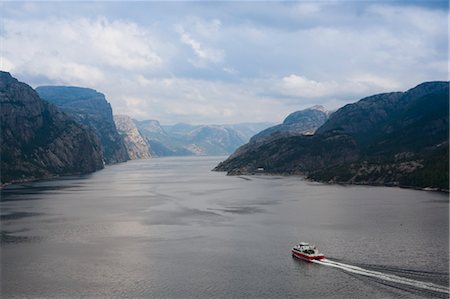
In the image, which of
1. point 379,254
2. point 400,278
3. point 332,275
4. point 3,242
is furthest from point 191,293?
point 3,242

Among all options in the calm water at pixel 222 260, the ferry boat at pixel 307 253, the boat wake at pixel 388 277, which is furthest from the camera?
the ferry boat at pixel 307 253

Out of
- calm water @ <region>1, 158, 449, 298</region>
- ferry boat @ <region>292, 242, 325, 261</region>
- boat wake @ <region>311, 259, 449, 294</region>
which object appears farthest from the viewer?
ferry boat @ <region>292, 242, 325, 261</region>

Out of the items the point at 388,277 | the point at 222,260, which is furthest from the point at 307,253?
the point at 388,277

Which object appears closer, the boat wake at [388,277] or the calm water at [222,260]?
the boat wake at [388,277]

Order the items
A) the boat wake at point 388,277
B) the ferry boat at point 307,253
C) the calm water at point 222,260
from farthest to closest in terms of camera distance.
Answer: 1. the ferry boat at point 307,253
2. the calm water at point 222,260
3. the boat wake at point 388,277

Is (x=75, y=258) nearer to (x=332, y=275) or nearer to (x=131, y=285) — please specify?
(x=131, y=285)

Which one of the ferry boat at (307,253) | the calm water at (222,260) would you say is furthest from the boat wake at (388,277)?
the ferry boat at (307,253)

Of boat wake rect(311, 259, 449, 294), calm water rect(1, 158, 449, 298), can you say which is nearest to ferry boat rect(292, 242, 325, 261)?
boat wake rect(311, 259, 449, 294)

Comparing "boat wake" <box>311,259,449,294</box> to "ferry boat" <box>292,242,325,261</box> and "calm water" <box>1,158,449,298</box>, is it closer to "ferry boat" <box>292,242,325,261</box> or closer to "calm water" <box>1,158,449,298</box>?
"calm water" <box>1,158,449,298</box>

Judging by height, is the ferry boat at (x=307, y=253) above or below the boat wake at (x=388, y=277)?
above

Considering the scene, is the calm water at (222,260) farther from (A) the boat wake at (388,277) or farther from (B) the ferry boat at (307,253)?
(B) the ferry boat at (307,253)
